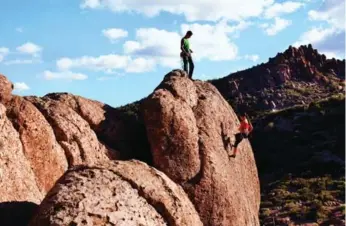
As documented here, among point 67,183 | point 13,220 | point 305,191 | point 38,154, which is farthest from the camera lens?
point 305,191

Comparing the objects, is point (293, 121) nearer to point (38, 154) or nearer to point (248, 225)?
point (248, 225)

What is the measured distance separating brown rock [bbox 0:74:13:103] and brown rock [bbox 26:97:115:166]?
1.50 metres

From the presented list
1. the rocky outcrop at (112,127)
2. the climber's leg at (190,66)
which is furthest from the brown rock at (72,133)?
the climber's leg at (190,66)

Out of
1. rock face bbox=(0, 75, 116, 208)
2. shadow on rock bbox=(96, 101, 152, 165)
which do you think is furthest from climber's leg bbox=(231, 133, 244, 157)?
rock face bbox=(0, 75, 116, 208)

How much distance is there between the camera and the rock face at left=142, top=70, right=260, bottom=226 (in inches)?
715

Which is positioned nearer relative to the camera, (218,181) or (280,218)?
(218,181)

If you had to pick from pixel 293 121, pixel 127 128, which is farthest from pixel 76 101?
pixel 293 121

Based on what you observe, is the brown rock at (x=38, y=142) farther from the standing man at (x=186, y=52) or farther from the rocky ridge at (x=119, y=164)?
the standing man at (x=186, y=52)

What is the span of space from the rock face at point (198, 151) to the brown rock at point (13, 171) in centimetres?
506

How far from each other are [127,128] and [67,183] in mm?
8982

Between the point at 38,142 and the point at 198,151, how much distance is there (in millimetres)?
5689

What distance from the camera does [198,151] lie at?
61.4ft

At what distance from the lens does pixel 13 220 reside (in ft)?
41.8

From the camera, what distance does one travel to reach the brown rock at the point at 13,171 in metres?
13.5
